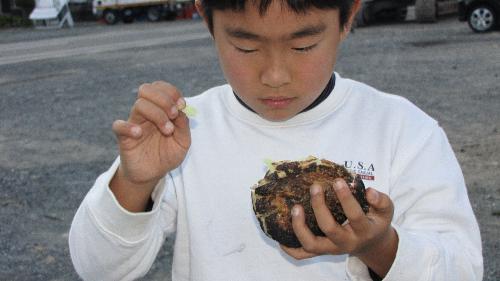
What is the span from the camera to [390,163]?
2371mm

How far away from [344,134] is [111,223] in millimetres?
767

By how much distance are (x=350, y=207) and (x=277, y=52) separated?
0.51 metres

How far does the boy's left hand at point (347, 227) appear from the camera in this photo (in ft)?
5.76

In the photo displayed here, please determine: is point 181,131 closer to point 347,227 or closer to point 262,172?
point 262,172

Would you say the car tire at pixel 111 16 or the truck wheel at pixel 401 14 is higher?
the truck wheel at pixel 401 14

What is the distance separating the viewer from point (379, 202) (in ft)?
5.95

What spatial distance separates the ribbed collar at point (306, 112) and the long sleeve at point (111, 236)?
1.35 ft

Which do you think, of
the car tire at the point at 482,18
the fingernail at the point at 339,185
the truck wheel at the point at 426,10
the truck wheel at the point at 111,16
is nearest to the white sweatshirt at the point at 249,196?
the fingernail at the point at 339,185

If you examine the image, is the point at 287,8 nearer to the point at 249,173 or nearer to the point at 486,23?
the point at 249,173

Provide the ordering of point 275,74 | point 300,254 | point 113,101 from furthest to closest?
point 113,101 < point 275,74 < point 300,254

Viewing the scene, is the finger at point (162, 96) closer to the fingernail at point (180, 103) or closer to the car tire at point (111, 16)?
the fingernail at point (180, 103)

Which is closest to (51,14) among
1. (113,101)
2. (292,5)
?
(113,101)

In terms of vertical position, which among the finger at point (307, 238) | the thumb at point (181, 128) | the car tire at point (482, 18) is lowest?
the car tire at point (482, 18)

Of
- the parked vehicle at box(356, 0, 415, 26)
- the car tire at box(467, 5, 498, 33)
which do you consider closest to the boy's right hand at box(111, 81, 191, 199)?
the car tire at box(467, 5, 498, 33)
